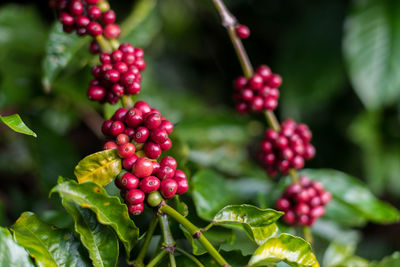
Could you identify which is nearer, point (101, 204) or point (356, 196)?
point (101, 204)

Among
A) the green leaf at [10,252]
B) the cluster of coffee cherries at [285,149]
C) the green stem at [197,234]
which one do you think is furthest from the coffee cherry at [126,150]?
the cluster of coffee cherries at [285,149]

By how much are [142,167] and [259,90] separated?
17.6 inches

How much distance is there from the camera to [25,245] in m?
0.61

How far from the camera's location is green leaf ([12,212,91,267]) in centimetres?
64

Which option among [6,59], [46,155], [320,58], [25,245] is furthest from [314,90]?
[25,245]

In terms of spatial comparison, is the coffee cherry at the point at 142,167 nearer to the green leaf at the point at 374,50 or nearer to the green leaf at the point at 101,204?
the green leaf at the point at 101,204

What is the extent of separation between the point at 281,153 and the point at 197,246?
1.31ft

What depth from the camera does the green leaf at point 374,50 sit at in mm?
1406

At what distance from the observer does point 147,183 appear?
634 mm

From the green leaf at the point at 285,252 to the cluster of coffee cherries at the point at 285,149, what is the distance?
13.7 inches

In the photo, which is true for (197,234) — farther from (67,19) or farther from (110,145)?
(67,19)

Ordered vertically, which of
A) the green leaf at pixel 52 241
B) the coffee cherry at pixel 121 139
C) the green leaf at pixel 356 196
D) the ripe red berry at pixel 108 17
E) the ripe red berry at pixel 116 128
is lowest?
the green leaf at pixel 356 196

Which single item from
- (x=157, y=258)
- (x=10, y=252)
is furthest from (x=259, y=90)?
(x=10, y=252)

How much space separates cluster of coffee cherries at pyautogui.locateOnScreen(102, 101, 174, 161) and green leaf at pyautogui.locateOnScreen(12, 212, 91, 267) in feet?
0.57
